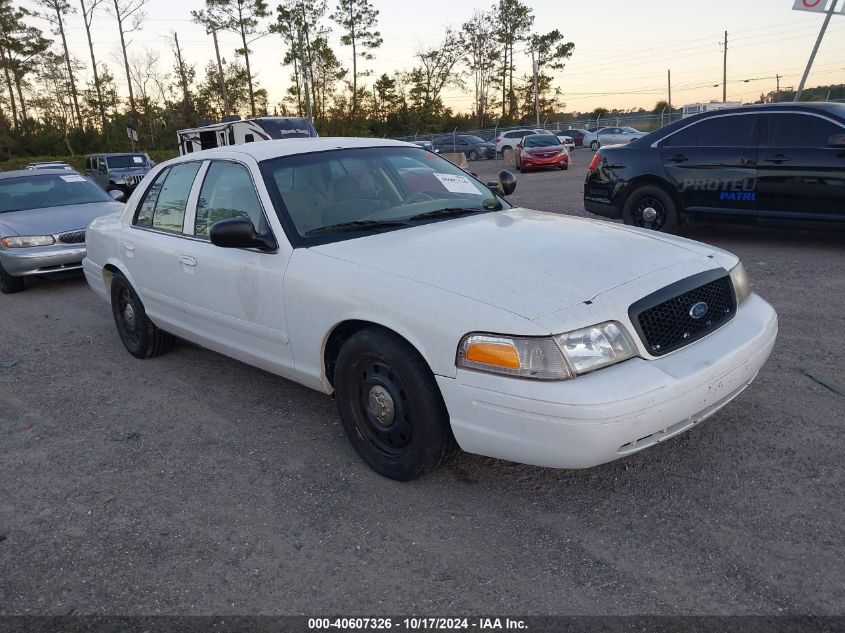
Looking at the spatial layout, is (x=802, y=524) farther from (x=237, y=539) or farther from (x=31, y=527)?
(x=31, y=527)

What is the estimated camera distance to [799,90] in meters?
13.5

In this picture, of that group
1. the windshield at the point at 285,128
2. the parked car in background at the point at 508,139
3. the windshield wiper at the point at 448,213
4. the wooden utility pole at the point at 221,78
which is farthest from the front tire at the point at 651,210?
the wooden utility pole at the point at 221,78

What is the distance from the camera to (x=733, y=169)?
24.9 feet

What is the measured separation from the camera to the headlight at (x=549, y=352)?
2600mm

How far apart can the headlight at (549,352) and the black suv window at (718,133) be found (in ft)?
19.7

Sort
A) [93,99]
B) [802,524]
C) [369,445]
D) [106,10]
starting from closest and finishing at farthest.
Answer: [802,524]
[369,445]
[106,10]
[93,99]

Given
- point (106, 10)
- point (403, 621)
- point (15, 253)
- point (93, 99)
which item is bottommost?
point (403, 621)

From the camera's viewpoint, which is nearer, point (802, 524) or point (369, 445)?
point (802, 524)

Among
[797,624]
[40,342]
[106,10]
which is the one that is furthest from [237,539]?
[106,10]

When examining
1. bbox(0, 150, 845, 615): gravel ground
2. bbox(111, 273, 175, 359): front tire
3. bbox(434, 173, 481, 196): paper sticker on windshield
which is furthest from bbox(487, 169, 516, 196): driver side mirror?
bbox(111, 273, 175, 359): front tire

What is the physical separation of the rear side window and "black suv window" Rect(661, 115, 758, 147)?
590cm

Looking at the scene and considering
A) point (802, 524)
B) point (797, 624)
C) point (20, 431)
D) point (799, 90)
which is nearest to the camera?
point (797, 624)

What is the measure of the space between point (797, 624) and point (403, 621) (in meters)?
1.29

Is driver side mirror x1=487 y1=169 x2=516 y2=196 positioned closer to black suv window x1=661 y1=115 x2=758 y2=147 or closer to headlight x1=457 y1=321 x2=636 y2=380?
headlight x1=457 y1=321 x2=636 y2=380
